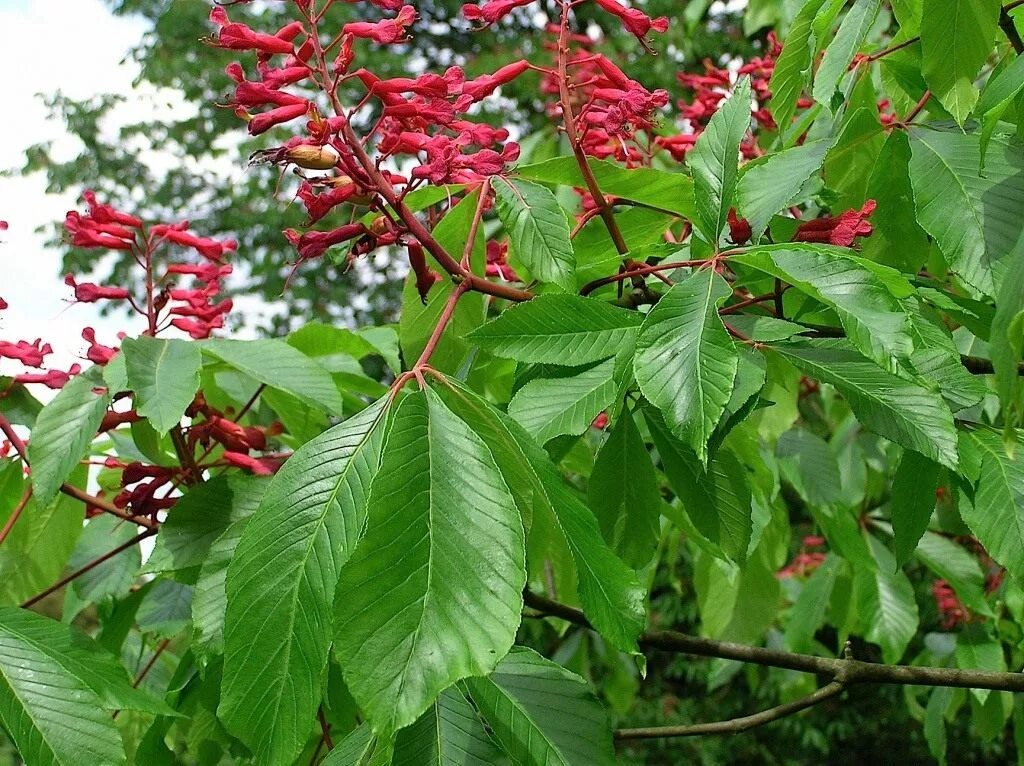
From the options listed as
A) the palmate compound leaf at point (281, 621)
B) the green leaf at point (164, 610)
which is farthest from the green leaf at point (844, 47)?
the green leaf at point (164, 610)

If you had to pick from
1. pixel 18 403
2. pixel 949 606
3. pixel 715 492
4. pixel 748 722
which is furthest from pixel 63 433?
pixel 949 606

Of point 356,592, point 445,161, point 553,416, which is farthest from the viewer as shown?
point 445,161

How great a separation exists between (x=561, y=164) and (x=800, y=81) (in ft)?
0.94

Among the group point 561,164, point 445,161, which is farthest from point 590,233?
point 445,161

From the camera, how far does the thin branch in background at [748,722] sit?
43.8 inches

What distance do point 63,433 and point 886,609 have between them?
1.57 metres

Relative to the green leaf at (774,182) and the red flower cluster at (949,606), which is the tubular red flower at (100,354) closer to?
the green leaf at (774,182)

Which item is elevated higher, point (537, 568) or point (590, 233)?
point (590, 233)

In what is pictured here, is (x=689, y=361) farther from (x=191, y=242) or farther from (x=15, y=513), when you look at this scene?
(x=191, y=242)

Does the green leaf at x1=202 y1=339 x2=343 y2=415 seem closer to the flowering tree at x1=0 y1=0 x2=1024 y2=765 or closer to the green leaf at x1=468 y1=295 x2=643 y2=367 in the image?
the flowering tree at x1=0 y1=0 x2=1024 y2=765

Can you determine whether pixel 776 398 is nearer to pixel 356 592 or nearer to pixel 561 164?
pixel 561 164

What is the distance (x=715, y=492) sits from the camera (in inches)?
38.5

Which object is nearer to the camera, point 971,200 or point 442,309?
point 971,200

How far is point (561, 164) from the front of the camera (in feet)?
3.50
